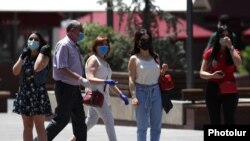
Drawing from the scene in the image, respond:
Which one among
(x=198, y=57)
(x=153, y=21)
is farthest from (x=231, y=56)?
(x=198, y=57)

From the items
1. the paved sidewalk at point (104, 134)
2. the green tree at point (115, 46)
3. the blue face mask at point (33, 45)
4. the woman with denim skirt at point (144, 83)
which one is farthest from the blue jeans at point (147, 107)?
the green tree at point (115, 46)

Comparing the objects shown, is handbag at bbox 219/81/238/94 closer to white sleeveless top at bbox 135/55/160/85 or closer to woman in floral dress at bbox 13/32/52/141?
white sleeveless top at bbox 135/55/160/85

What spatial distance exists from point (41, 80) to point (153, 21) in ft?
33.9

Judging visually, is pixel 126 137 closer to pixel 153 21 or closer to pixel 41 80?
pixel 41 80

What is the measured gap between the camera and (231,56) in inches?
468

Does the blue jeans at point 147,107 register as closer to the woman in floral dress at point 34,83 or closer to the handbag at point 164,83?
the handbag at point 164,83

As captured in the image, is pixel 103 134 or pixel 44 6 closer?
pixel 103 134

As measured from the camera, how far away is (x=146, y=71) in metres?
12.0

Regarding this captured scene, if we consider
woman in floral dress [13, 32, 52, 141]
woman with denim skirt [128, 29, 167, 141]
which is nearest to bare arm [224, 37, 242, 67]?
woman with denim skirt [128, 29, 167, 141]

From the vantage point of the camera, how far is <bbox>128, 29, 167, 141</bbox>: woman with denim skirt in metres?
12.1

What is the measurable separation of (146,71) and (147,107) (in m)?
0.45

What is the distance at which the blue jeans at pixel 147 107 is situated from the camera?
39.7 feet

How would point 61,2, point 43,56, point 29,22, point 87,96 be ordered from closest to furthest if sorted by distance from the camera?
1. point 43,56
2. point 87,96
3. point 61,2
4. point 29,22

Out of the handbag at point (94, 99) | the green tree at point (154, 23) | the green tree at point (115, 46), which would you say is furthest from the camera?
the green tree at point (154, 23)
